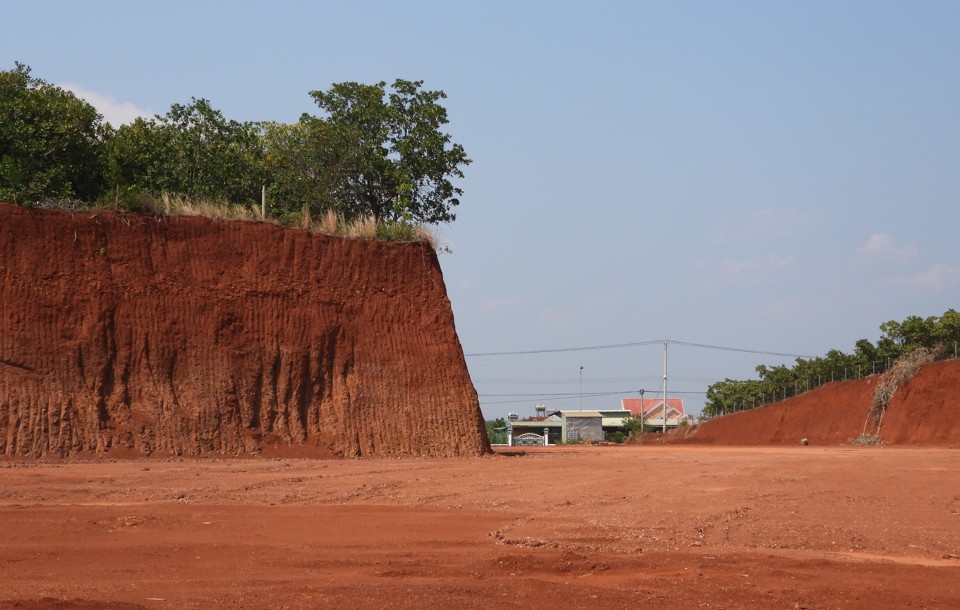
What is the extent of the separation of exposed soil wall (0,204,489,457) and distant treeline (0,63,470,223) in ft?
15.4

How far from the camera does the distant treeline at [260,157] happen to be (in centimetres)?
2962

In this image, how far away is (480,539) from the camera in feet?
34.9

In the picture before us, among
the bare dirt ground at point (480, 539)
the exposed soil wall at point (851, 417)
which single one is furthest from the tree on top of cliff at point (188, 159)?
the exposed soil wall at point (851, 417)

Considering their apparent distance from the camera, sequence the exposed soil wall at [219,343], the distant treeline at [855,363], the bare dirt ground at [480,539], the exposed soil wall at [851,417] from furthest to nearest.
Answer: the distant treeline at [855,363] < the exposed soil wall at [851,417] < the exposed soil wall at [219,343] < the bare dirt ground at [480,539]

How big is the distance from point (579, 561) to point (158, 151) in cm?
2765

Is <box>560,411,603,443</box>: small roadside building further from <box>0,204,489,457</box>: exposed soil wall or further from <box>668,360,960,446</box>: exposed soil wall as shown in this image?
<box>0,204,489,457</box>: exposed soil wall

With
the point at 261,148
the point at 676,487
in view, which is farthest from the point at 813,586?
the point at 261,148

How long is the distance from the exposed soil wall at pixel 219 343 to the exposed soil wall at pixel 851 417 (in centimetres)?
1969

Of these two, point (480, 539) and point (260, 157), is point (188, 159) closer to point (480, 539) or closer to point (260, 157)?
point (260, 157)

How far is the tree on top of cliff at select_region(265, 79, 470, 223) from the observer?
35.9m

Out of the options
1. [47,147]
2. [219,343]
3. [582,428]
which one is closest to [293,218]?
[219,343]

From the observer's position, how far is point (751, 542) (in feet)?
34.0

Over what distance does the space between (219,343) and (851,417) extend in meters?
28.7

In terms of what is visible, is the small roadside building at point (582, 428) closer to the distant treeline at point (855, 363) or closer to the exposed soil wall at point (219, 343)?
the distant treeline at point (855, 363)
